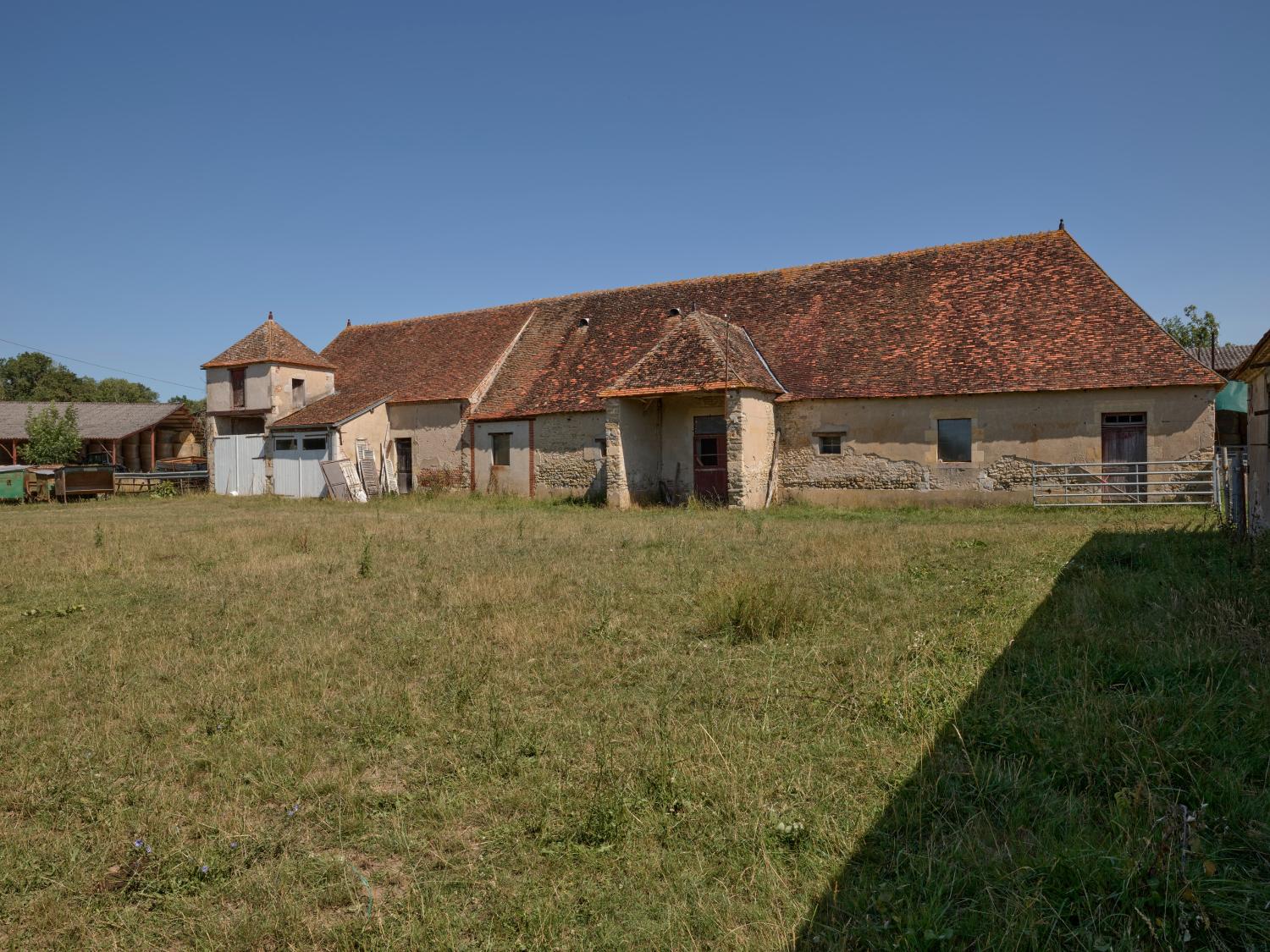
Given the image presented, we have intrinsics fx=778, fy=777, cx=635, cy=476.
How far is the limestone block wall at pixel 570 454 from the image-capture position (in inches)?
856

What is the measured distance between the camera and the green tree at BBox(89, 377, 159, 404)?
73.4m

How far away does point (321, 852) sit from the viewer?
356cm

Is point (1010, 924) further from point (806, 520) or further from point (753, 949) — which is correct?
point (806, 520)

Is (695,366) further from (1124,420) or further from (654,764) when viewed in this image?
(654,764)

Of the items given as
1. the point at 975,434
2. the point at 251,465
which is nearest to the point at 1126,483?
the point at 975,434

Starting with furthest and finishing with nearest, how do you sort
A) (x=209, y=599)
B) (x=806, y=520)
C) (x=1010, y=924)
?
(x=806, y=520)
(x=209, y=599)
(x=1010, y=924)

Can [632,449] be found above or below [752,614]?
above

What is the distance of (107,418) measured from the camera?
42.3 meters

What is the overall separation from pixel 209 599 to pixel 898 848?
7.77 metres

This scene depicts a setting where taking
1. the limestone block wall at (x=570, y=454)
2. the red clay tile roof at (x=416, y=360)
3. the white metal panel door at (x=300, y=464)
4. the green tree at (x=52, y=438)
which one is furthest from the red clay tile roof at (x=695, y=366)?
the green tree at (x=52, y=438)

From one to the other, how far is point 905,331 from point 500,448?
12.0 metres

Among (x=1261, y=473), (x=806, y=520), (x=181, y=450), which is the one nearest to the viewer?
(x=1261, y=473)

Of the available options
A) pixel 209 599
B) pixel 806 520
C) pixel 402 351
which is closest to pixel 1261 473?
pixel 806 520

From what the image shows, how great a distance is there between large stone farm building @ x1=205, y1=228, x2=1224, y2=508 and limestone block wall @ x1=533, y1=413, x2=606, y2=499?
58 mm
